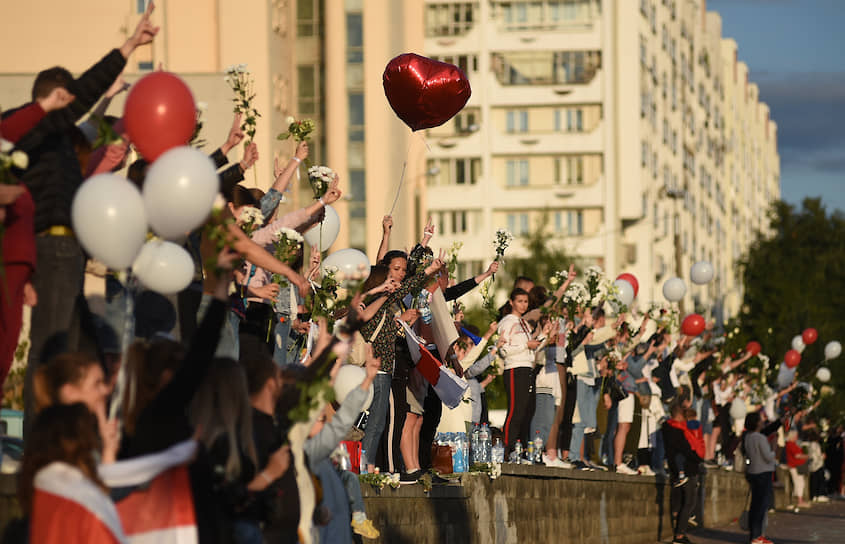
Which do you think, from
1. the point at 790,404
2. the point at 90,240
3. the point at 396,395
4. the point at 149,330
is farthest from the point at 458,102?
the point at 790,404

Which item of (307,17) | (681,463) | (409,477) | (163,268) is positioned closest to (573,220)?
(307,17)

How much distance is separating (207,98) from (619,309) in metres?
24.2

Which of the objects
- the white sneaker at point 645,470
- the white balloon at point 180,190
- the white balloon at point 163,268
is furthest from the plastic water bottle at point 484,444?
the white balloon at point 180,190

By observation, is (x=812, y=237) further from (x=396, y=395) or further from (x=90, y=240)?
(x=90, y=240)

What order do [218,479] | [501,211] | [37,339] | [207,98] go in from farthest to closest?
[501,211], [207,98], [37,339], [218,479]

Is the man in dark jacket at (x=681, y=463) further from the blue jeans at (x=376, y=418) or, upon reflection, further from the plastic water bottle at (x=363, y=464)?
the plastic water bottle at (x=363, y=464)

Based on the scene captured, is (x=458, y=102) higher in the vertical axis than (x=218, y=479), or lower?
higher

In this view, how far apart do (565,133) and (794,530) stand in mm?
58330

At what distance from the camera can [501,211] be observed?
85.9 m

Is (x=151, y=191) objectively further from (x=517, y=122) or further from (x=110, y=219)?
(x=517, y=122)

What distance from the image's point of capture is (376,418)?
13438 mm

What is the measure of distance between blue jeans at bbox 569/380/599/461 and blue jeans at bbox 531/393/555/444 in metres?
1.37

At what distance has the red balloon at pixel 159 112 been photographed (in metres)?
7.85

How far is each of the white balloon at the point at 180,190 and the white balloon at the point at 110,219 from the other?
0.10 metres
